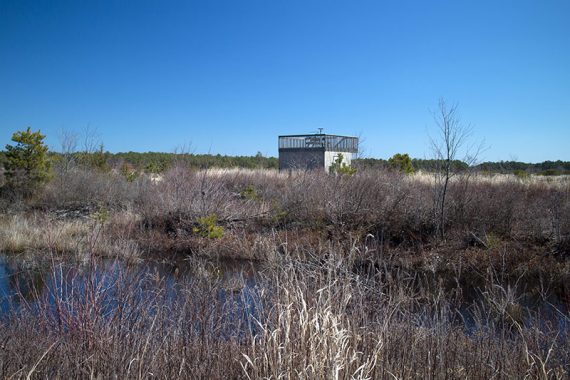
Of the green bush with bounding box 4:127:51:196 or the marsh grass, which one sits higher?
the green bush with bounding box 4:127:51:196

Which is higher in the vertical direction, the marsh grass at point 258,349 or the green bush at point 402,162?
the green bush at point 402,162

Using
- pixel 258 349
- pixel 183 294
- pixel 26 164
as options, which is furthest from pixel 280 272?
pixel 26 164

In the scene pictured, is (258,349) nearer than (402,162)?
Yes

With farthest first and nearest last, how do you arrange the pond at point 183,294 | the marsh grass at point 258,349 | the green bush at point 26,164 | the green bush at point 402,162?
the green bush at point 402,162 → the green bush at point 26,164 → the pond at point 183,294 → the marsh grass at point 258,349

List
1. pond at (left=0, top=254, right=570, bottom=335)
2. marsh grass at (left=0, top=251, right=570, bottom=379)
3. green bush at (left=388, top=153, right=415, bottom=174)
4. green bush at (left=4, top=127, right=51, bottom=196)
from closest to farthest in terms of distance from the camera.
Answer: marsh grass at (left=0, top=251, right=570, bottom=379) < pond at (left=0, top=254, right=570, bottom=335) < green bush at (left=4, top=127, right=51, bottom=196) < green bush at (left=388, top=153, right=415, bottom=174)

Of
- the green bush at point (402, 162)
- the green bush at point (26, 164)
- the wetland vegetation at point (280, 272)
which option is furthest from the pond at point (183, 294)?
the green bush at point (402, 162)

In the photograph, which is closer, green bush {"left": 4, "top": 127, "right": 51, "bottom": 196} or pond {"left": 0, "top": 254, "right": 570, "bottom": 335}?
pond {"left": 0, "top": 254, "right": 570, "bottom": 335}

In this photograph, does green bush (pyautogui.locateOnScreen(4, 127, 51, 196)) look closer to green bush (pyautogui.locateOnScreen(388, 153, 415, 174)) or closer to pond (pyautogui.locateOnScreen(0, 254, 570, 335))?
pond (pyautogui.locateOnScreen(0, 254, 570, 335))

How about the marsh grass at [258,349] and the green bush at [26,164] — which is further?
the green bush at [26,164]

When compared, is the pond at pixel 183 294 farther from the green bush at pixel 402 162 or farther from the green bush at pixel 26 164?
the green bush at pixel 402 162

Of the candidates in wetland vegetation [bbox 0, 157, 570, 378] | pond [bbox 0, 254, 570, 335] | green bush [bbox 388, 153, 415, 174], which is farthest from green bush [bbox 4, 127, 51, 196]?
green bush [bbox 388, 153, 415, 174]

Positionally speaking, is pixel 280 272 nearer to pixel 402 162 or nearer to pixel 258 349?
pixel 258 349

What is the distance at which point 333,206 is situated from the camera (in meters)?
15.8

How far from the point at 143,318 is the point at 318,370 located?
1.90 meters
